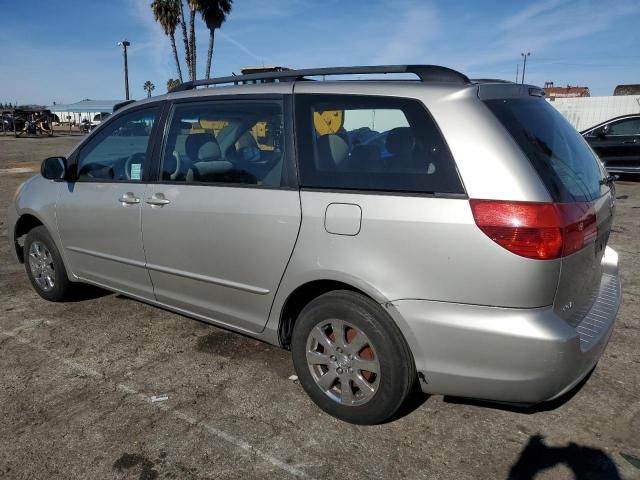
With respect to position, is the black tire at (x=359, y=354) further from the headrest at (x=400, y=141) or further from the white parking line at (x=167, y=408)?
the headrest at (x=400, y=141)

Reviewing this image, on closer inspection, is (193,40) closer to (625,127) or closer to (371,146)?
(625,127)

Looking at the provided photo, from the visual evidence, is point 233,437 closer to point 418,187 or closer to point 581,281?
point 418,187

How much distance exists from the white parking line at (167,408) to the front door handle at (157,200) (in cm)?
113

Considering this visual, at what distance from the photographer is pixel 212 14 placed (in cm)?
2959

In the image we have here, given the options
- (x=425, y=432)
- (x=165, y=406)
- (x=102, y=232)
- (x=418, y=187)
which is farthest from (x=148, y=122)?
(x=425, y=432)

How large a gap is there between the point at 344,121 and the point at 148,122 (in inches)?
61.4

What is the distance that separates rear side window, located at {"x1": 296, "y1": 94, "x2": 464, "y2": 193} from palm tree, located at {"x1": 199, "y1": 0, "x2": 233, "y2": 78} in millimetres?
28919

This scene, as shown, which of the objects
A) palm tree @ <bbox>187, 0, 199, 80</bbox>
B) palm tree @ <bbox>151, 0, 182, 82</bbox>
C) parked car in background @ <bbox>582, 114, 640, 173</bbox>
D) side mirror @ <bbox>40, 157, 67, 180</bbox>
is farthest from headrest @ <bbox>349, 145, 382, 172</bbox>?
palm tree @ <bbox>151, 0, 182, 82</bbox>

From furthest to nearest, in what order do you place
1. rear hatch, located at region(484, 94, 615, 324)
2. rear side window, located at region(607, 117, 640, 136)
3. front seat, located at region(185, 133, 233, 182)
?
1. rear side window, located at region(607, 117, 640, 136)
2. front seat, located at region(185, 133, 233, 182)
3. rear hatch, located at region(484, 94, 615, 324)

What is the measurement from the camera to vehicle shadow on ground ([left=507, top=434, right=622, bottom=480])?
7.80ft

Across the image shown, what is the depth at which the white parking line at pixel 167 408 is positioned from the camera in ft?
8.13

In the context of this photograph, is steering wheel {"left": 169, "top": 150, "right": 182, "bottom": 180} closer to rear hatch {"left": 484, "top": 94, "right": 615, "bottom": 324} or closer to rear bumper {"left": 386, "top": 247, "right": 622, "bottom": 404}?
rear bumper {"left": 386, "top": 247, "right": 622, "bottom": 404}

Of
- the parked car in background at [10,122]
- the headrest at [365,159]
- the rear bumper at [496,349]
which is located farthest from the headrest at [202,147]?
the parked car in background at [10,122]

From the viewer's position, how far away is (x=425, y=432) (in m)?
2.71
